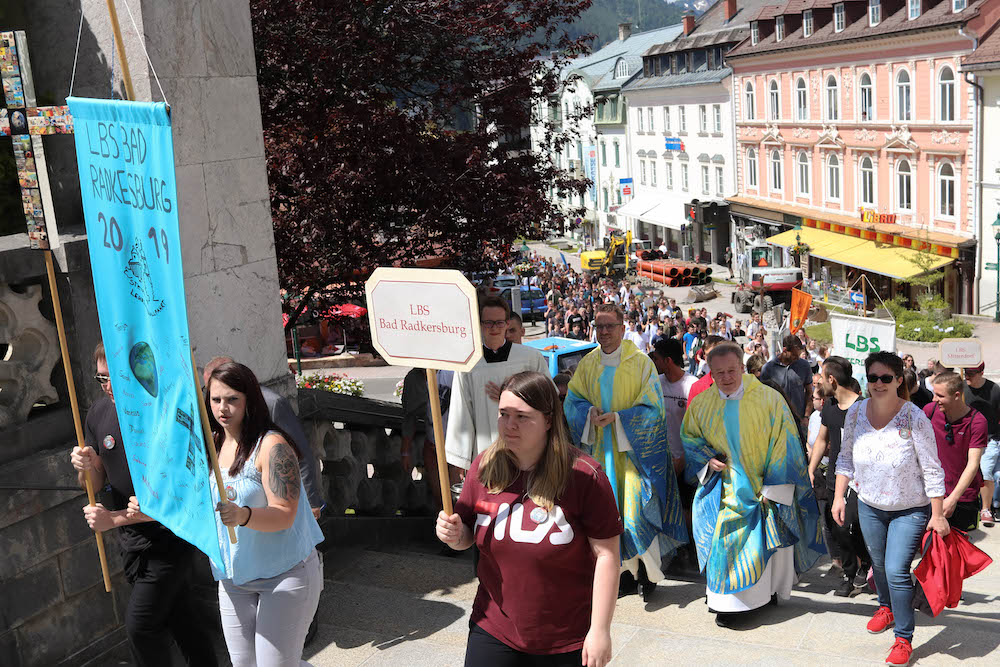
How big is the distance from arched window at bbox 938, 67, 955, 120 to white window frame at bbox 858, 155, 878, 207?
469 cm

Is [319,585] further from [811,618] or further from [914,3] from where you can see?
[914,3]

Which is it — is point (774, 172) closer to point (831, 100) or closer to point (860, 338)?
point (831, 100)

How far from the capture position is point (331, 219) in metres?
8.16

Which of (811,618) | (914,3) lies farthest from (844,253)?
(811,618)

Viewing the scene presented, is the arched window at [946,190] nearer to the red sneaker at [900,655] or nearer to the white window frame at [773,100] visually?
the white window frame at [773,100]

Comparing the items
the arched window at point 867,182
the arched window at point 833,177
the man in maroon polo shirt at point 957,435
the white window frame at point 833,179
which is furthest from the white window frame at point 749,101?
the man in maroon polo shirt at point 957,435

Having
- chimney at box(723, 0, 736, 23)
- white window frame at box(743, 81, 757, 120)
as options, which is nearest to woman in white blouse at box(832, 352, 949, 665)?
white window frame at box(743, 81, 757, 120)

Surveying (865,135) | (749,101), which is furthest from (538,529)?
(749,101)

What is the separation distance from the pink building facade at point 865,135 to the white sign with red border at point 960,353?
27.3 metres

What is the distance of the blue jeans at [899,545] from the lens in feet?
18.8

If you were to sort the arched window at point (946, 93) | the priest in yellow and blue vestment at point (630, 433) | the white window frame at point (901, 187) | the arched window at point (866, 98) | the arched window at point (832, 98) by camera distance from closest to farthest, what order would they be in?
the priest in yellow and blue vestment at point (630, 433)
the arched window at point (946, 93)
the white window frame at point (901, 187)
the arched window at point (866, 98)
the arched window at point (832, 98)

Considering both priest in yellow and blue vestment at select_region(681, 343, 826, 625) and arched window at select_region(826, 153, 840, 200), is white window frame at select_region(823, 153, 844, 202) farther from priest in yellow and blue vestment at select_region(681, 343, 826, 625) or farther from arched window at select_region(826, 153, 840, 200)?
priest in yellow and blue vestment at select_region(681, 343, 826, 625)

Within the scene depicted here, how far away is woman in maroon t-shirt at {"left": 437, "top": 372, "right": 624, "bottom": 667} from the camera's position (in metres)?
3.63

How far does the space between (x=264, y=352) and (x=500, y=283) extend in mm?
33045
